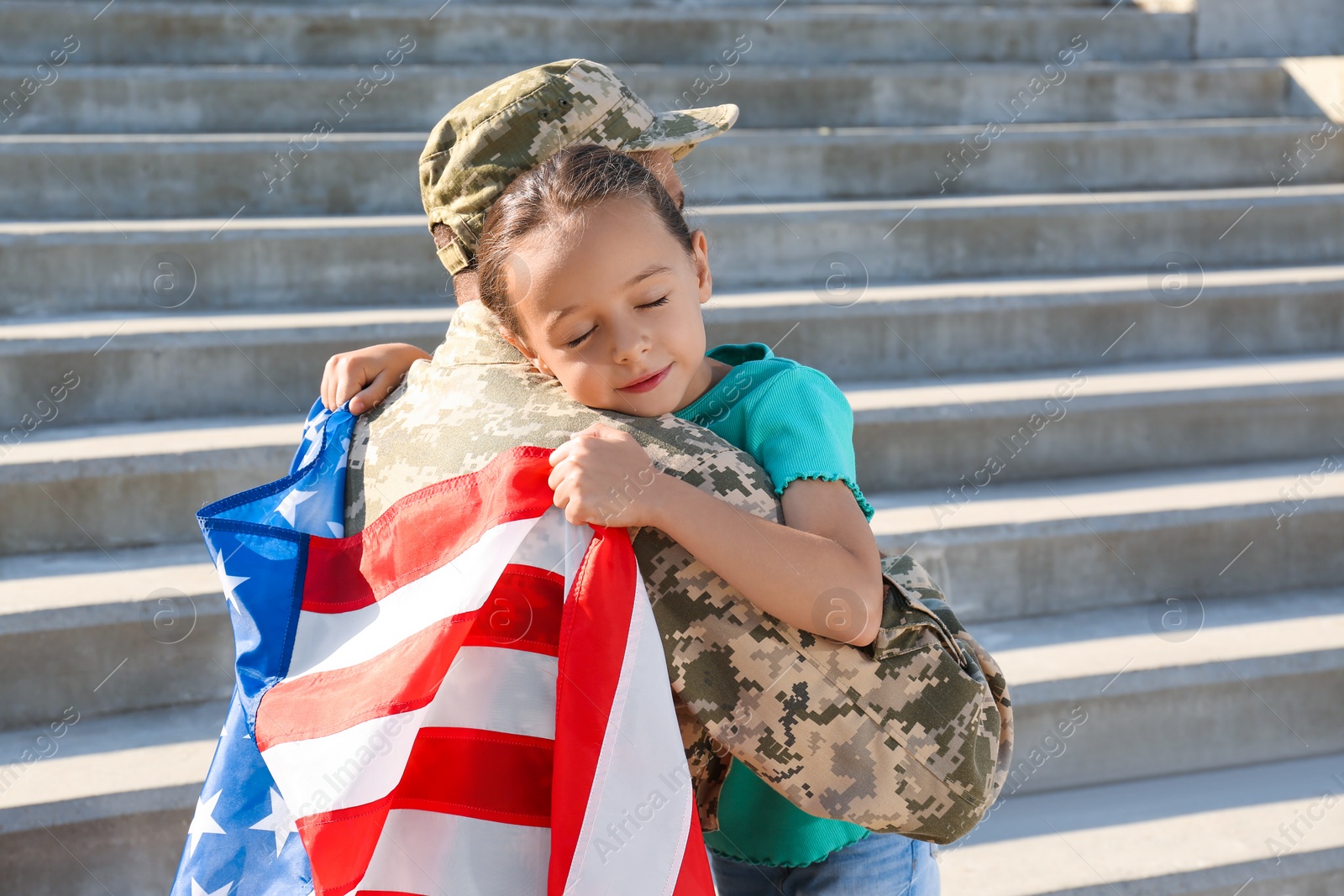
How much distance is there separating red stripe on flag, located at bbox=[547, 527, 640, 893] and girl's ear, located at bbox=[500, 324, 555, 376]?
0.25 m

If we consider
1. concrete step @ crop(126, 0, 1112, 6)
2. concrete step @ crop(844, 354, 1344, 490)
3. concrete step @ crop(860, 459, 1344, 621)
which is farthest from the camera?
concrete step @ crop(126, 0, 1112, 6)

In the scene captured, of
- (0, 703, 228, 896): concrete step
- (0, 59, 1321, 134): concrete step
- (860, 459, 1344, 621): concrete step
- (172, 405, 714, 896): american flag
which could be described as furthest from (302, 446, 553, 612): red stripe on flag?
(0, 59, 1321, 134): concrete step

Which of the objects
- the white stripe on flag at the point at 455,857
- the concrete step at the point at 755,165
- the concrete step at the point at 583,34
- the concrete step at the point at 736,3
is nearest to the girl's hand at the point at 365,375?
the white stripe on flag at the point at 455,857

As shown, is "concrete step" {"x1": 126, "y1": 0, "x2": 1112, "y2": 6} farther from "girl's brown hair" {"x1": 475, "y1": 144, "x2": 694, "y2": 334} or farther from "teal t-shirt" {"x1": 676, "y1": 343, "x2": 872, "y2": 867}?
"teal t-shirt" {"x1": 676, "y1": 343, "x2": 872, "y2": 867}

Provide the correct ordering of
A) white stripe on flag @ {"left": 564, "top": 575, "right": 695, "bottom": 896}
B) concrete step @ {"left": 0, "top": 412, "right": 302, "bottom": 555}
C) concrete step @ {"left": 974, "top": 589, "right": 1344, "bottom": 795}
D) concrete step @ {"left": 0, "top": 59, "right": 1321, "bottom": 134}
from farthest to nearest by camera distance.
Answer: concrete step @ {"left": 0, "top": 59, "right": 1321, "bottom": 134} → concrete step @ {"left": 0, "top": 412, "right": 302, "bottom": 555} → concrete step @ {"left": 974, "top": 589, "right": 1344, "bottom": 795} → white stripe on flag @ {"left": 564, "top": 575, "right": 695, "bottom": 896}

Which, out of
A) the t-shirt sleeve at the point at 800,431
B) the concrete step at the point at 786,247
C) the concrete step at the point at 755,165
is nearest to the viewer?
the t-shirt sleeve at the point at 800,431

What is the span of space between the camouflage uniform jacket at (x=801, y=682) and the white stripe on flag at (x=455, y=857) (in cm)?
18

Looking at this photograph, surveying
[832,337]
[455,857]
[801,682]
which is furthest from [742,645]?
[832,337]

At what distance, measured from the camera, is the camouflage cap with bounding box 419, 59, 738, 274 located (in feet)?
3.50

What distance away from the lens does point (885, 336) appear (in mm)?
2867

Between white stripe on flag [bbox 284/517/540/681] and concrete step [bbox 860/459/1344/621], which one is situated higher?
white stripe on flag [bbox 284/517/540/681]

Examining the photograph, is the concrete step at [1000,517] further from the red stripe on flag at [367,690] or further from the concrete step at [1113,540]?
the red stripe on flag at [367,690]

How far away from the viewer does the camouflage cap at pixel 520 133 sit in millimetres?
1067

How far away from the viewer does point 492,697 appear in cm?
88
